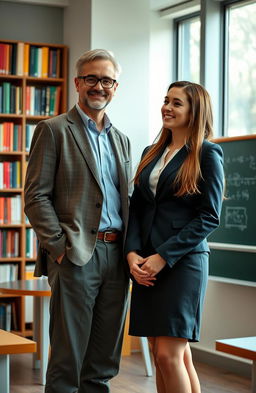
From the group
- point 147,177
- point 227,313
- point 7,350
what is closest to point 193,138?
point 147,177

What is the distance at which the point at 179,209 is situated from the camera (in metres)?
2.71

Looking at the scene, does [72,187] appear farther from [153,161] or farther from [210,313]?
[210,313]

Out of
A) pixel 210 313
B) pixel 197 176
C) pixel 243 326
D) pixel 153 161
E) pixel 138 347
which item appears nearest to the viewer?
pixel 197 176

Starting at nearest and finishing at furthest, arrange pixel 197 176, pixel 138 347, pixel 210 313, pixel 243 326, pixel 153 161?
1. pixel 197 176
2. pixel 153 161
3. pixel 243 326
4. pixel 210 313
5. pixel 138 347

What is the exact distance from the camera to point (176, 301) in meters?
2.65

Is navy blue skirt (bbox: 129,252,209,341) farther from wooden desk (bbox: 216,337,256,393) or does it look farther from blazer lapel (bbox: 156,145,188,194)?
blazer lapel (bbox: 156,145,188,194)

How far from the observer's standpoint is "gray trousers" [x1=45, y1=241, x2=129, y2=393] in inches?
106

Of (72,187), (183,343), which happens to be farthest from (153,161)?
(183,343)

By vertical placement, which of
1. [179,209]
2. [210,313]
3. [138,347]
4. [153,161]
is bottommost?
[138,347]

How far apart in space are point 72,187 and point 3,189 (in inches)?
138

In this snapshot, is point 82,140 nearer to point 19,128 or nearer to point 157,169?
point 157,169

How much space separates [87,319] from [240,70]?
3.21 meters

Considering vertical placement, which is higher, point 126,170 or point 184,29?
point 184,29

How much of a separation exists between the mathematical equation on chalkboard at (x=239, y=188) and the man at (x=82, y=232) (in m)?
2.19
